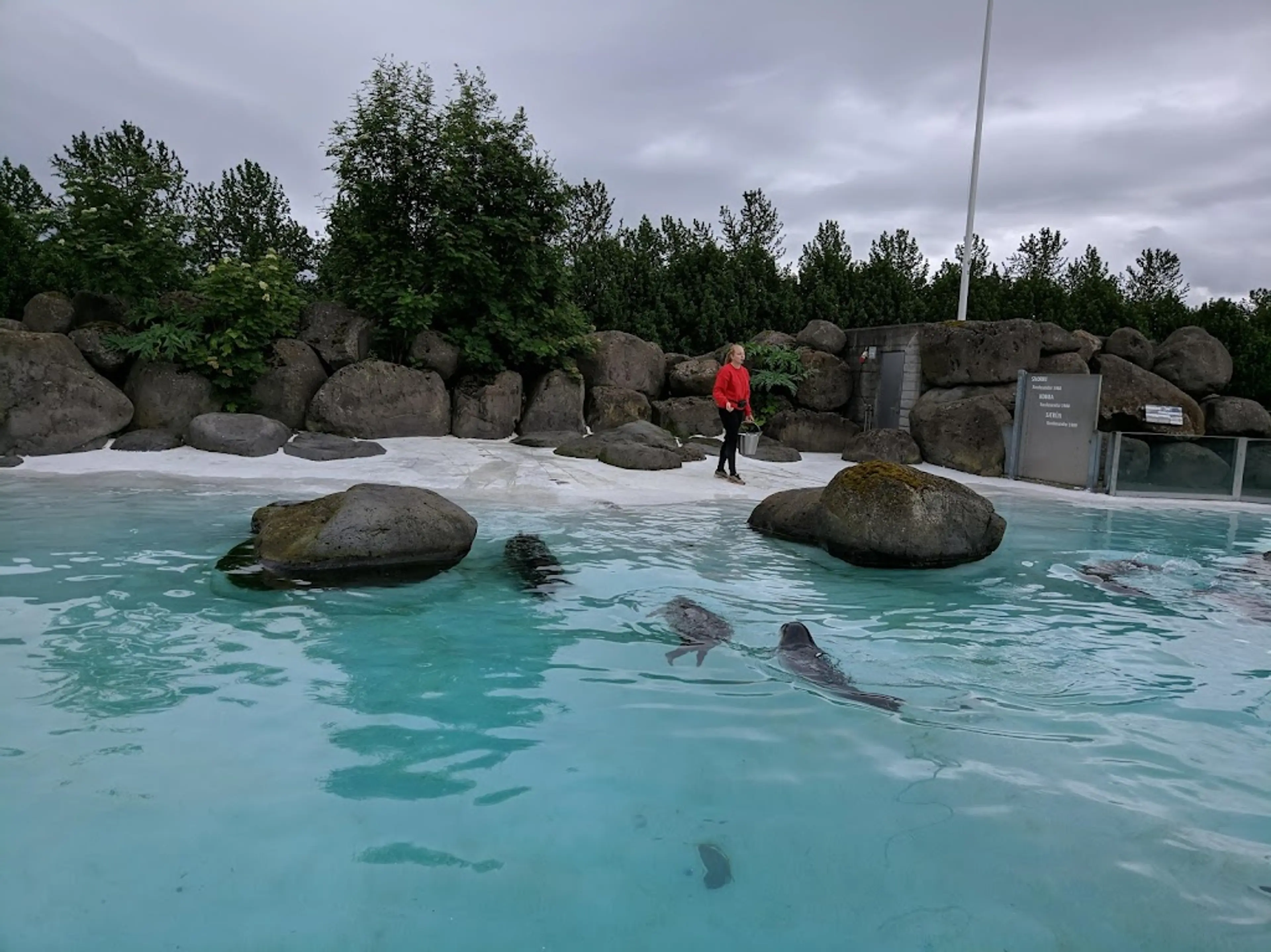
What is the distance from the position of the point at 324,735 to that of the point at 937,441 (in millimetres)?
12840

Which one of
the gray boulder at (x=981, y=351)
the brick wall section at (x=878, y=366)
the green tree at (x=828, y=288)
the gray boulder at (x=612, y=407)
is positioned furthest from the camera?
the green tree at (x=828, y=288)

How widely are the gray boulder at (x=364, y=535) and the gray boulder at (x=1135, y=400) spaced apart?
12.0m

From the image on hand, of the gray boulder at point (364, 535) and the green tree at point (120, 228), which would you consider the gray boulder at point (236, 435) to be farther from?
the gray boulder at point (364, 535)

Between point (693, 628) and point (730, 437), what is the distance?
6615 mm

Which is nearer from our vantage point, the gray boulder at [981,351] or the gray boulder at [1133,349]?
the gray boulder at [981,351]

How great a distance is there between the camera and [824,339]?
57.8 feet

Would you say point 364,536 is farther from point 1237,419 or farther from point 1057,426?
point 1237,419

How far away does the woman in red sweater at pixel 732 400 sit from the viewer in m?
11.5

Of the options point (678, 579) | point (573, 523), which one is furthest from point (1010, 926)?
point (573, 523)

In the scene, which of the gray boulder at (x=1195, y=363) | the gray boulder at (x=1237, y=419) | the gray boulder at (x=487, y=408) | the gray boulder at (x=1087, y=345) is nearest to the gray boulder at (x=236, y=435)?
the gray boulder at (x=487, y=408)

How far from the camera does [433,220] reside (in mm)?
14477

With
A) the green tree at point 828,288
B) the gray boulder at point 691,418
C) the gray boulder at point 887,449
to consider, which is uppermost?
the green tree at point 828,288

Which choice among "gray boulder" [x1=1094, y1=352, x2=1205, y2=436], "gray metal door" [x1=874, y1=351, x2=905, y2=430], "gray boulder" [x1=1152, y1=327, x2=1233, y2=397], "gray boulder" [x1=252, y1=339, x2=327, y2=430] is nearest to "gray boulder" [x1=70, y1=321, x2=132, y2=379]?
"gray boulder" [x1=252, y1=339, x2=327, y2=430]

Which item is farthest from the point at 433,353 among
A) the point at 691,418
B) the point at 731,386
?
the point at 731,386
